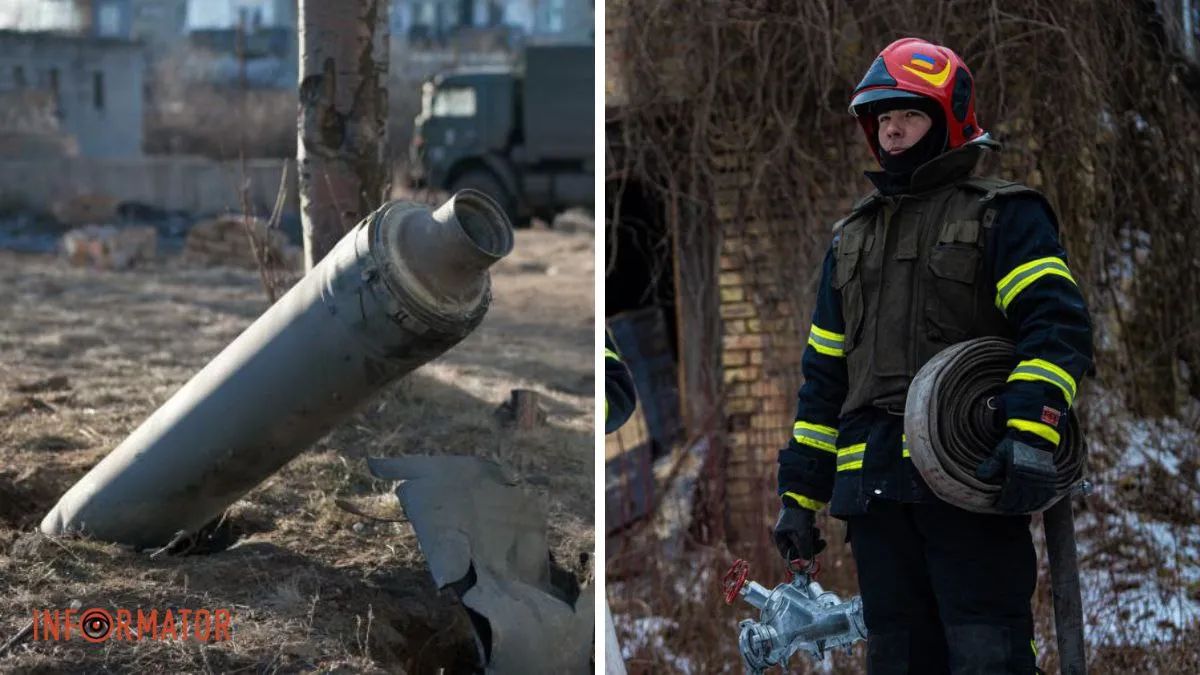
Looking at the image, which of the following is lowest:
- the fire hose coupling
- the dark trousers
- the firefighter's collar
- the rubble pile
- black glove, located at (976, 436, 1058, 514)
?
the rubble pile

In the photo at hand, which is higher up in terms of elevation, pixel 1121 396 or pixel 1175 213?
pixel 1175 213

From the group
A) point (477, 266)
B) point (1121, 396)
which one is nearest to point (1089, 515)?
point (1121, 396)

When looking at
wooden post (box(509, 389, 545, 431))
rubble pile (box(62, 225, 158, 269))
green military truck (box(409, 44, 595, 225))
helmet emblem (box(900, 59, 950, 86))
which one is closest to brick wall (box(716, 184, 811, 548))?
wooden post (box(509, 389, 545, 431))

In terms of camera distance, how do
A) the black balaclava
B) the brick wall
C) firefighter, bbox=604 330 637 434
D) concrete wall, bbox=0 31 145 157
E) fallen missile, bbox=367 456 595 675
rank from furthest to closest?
concrete wall, bbox=0 31 145 157
the brick wall
fallen missile, bbox=367 456 595 675
firefighter, bbox=604 330 637 434
the black balaclava

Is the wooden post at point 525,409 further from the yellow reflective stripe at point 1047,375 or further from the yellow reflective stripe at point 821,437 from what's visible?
the yellow reflective stripe at point 1047,375

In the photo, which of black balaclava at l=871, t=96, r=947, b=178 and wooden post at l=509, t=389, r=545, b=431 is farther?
wooden post at l=509, t=389, r=545, b=431

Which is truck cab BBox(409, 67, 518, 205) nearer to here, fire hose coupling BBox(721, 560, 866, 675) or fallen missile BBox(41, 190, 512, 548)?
fallen missile BBox(41, 190, 512, 548)

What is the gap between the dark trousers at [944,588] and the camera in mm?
3789

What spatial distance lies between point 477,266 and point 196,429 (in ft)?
4.16

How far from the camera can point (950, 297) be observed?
393 cm

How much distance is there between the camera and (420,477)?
5402 millimetres

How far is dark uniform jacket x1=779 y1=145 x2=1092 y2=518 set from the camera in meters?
3.69

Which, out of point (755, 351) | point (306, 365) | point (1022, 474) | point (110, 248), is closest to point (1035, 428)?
point (1022, 474)

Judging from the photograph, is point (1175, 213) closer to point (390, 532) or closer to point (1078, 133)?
point (1078, 133)
